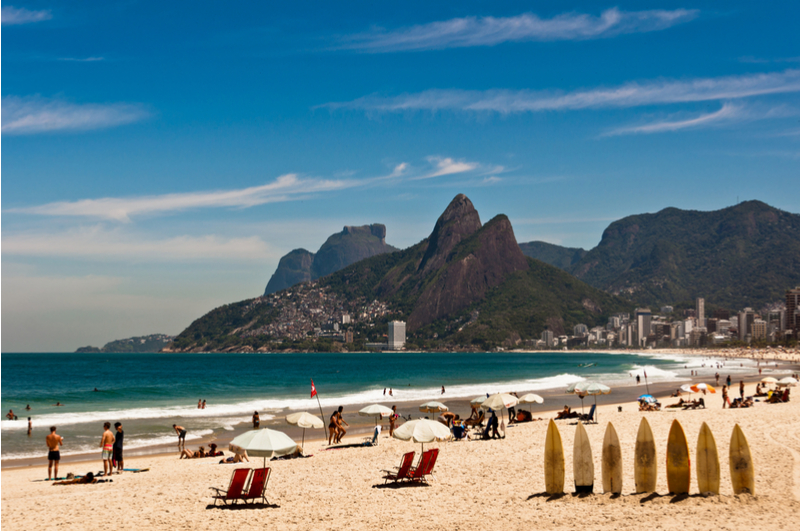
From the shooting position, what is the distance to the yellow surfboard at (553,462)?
1080cm

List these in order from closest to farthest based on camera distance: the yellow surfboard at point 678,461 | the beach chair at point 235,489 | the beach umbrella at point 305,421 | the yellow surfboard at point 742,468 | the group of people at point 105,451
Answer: the yellow surfboard at point 678,461 → the yellow surfboard at point 742,468 → the beach chair at point 235,489 → the group of people at point 105,451 → the beach umbrella at point 305,421

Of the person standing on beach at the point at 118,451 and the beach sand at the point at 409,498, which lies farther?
the person standing on beach at the point at 118,451

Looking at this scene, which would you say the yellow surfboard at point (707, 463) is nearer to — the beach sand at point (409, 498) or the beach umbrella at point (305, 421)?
the beach sand at point (409, 498)

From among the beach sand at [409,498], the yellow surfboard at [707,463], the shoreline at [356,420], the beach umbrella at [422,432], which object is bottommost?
the shoreline at [356,420]

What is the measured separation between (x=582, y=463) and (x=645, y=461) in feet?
3.54

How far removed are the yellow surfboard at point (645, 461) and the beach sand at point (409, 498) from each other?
219mm

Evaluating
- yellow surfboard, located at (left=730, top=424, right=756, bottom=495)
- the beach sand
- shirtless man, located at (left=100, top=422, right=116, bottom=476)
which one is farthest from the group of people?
yellow surfboard, located at (left=730, top=424, right=756, bottom=495)

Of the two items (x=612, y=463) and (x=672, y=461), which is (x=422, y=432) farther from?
(x=672, y=461)

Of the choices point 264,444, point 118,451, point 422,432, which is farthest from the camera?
point 118,451

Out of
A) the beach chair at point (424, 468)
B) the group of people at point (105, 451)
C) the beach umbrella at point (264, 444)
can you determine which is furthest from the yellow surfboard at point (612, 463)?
the group of people at point (105, 451)

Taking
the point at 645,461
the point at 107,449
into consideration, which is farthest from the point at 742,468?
the point at 107,449

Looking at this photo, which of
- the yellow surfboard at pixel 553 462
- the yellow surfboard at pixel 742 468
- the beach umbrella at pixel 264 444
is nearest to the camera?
the yellow surfboard at pixel 742 468

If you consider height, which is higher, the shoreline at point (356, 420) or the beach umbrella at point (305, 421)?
the beach umbrella at point (305, 421)

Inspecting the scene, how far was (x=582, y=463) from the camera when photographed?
1081 cm
